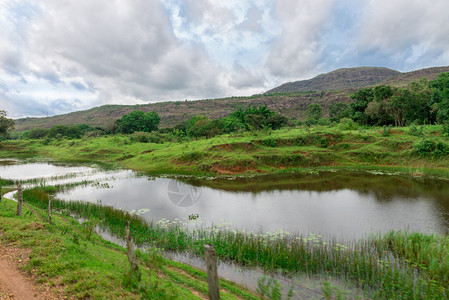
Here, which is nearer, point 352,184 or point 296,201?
point 296,201

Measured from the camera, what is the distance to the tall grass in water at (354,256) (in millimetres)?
6621

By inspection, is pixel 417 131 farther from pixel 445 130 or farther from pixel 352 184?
pixel 352 184

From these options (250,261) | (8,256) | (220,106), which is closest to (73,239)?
(8,256)

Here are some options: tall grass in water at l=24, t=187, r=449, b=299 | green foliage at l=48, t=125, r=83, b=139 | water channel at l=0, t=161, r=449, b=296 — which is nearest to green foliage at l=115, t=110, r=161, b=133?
green foliage at l=48, t=125, r=83, b=139

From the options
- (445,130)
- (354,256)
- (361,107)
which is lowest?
(354,256)

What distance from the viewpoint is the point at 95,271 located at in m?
6.25

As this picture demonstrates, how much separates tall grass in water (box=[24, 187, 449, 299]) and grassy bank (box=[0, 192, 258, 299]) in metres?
1.68

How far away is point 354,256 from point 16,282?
9.77 meters

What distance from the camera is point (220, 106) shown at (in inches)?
6083

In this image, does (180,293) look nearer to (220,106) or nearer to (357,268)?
(357,268)

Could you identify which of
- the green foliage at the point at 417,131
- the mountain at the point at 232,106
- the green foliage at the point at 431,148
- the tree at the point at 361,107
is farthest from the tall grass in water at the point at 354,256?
the mountain at the point at 232,106

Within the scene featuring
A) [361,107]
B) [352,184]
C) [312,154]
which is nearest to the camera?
[352,184]

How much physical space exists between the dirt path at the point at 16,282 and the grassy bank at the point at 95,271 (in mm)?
187

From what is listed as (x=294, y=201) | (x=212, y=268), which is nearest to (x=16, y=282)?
(x=212, y=268)
